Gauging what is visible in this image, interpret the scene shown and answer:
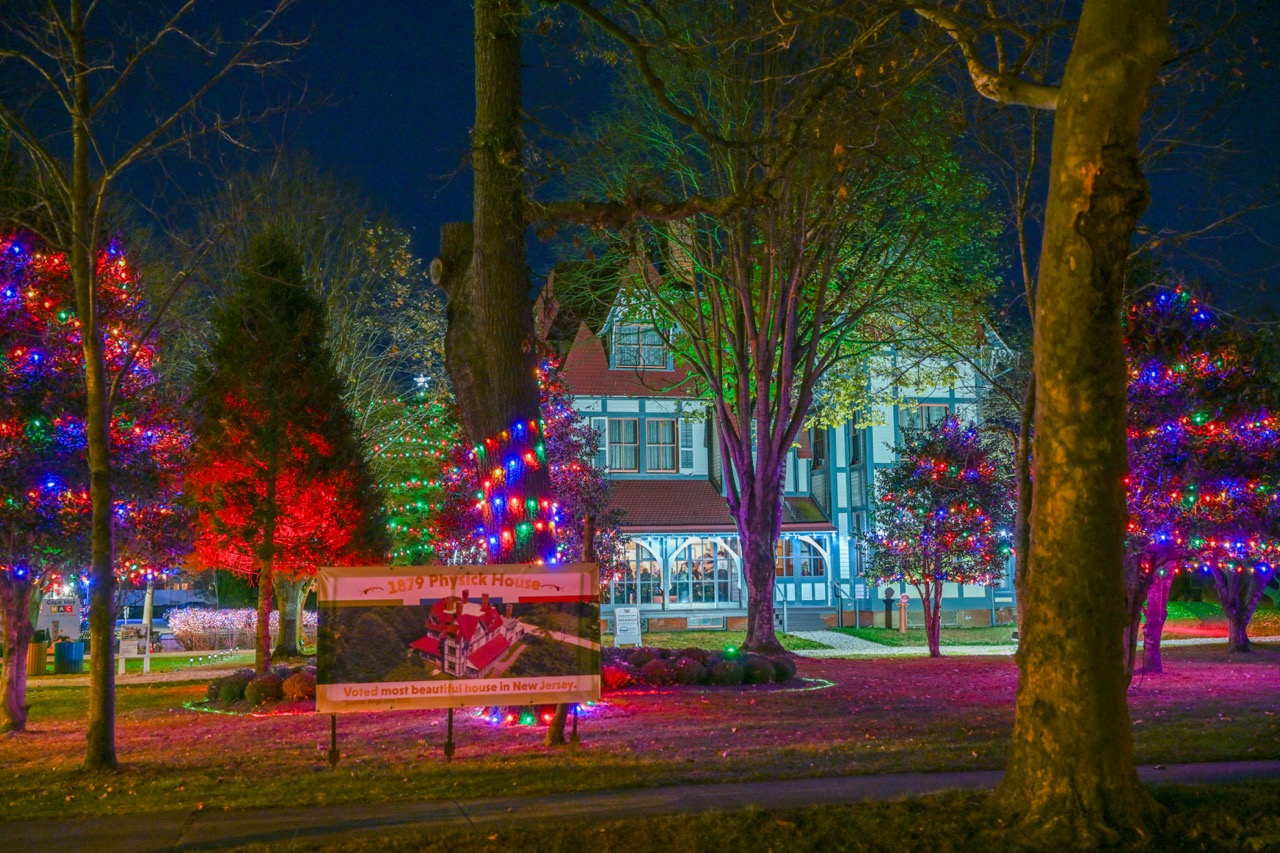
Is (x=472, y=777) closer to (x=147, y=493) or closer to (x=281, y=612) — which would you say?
(x=147, y=493)

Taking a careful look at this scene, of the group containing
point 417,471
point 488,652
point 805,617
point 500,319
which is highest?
point 500,319

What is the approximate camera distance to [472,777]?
9.17 m

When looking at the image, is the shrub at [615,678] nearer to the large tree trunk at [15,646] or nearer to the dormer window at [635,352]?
the large tree trunk at [15,646]

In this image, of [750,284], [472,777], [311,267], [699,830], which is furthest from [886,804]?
[311,267]

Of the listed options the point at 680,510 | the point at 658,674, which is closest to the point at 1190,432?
the point at 658,674

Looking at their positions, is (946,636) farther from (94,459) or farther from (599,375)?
(94,459)

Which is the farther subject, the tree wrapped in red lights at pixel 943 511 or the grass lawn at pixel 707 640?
the grass lawn at pixel 707 640

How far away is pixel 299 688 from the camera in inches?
640

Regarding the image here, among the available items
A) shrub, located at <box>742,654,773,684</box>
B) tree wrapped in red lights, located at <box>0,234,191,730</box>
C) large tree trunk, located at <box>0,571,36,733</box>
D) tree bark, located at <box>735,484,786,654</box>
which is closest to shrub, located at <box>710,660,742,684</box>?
shrub, located at <box>742,654,773,684</box>

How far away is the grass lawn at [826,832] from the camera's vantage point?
6.55m

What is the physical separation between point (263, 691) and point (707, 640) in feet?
52.8

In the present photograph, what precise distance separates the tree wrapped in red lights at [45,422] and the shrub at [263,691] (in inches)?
118

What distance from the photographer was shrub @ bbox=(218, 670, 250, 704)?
16.7 meters

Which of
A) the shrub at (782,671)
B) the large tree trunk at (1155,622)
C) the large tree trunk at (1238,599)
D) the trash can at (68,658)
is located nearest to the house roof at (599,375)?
the trash can at (68,658)
